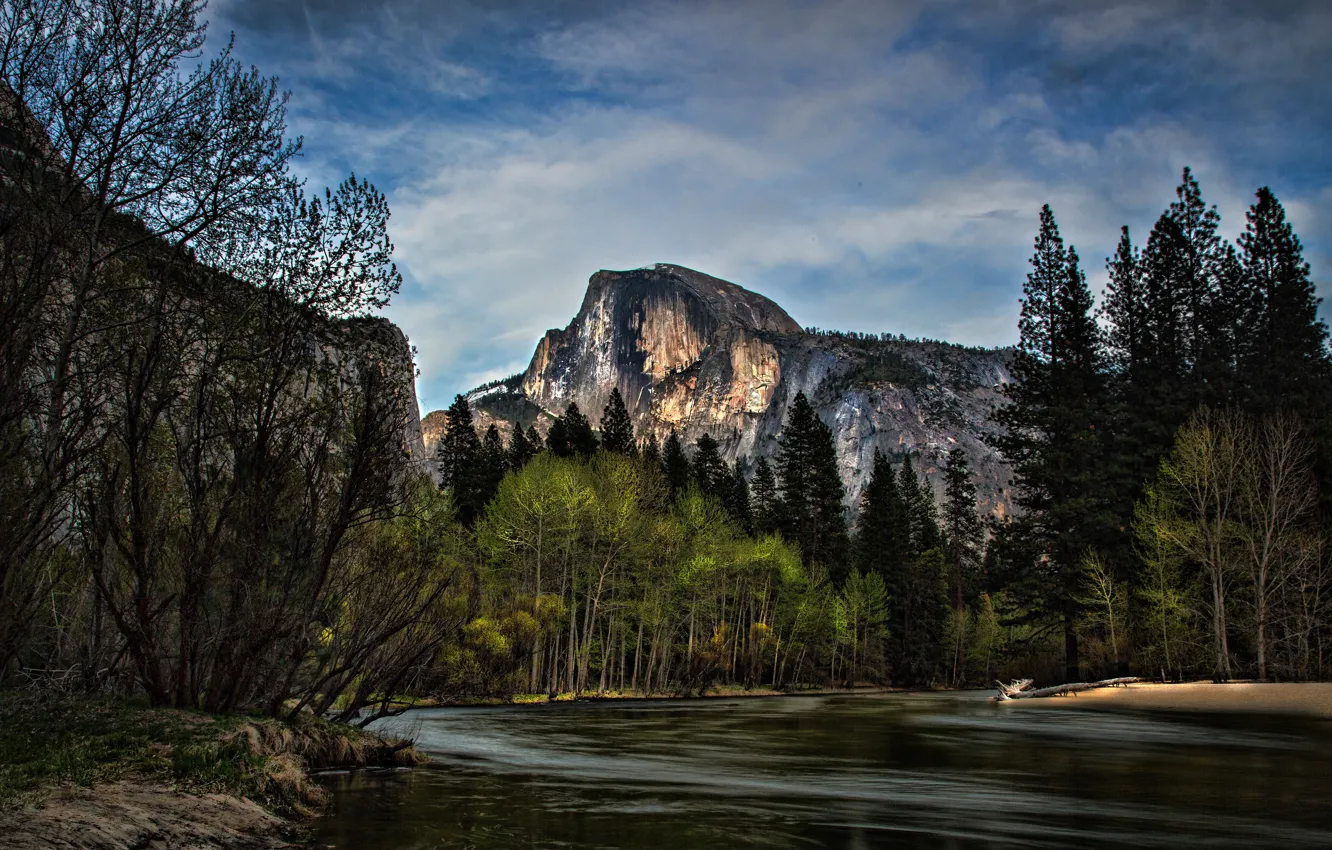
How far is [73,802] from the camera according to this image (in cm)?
821

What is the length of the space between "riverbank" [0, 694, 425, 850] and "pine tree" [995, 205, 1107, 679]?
140ft

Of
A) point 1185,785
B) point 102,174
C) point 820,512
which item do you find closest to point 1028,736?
point 1185,785

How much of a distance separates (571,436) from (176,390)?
222 feet

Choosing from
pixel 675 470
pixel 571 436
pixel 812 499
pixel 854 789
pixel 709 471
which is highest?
pixel 571 436

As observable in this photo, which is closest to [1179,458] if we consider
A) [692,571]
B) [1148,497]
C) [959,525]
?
[1148,497]

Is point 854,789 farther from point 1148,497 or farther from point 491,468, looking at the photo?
point 491,468

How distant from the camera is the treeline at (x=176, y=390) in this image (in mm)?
11164

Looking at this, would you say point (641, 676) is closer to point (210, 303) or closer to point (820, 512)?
point (820, 512)

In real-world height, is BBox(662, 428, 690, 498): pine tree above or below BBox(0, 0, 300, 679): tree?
above

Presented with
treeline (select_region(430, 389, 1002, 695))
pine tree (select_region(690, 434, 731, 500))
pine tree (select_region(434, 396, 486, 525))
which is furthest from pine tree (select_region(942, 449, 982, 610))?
pine tree (select_region(434, 396, 486, 525))

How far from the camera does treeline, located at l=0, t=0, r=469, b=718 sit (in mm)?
11164

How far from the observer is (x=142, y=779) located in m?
9.60

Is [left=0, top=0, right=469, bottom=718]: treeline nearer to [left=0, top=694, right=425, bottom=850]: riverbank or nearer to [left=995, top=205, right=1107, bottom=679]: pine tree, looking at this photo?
[left=0, top=694, right=425, bottom=850]: riverbank

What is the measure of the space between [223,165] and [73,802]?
9.14 metres
